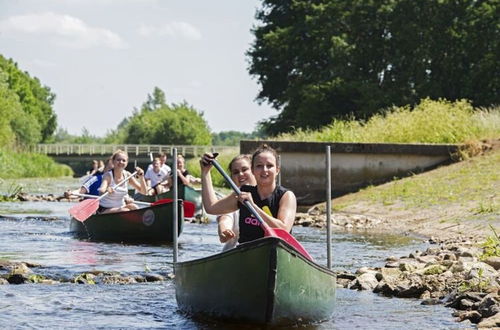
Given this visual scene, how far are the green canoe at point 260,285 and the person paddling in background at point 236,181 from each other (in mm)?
433

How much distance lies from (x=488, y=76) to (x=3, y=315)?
3657 cm

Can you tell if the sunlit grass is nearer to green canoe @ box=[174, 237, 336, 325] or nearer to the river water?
the river water

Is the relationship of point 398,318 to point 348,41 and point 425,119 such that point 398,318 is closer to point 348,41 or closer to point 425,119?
point 425,119

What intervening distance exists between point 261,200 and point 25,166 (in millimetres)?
53882

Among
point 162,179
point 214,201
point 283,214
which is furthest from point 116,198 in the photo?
point 283,214

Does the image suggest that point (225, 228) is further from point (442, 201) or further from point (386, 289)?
point (442, 201)

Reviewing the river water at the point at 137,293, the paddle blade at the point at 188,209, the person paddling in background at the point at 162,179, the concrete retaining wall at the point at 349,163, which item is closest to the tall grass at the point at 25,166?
the concrete retaining wall at the point at 349,163

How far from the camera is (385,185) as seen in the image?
2508 cm

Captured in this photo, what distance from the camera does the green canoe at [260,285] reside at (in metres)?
8.16

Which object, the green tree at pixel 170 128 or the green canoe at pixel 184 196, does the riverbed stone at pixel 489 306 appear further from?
the green tree at pixel 170 128

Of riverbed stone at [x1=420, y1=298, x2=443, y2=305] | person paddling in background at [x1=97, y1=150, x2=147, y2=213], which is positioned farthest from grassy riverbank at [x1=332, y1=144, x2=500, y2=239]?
riverbed stone at [x1=420, y1=298, x2=443, y2=305]

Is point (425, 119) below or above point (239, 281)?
above

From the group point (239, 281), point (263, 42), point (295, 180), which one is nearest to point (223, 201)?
point (239, 281)

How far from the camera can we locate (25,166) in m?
61.0
